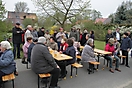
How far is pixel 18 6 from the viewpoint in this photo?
5359cm

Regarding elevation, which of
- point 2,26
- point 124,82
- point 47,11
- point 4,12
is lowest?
point 124,82

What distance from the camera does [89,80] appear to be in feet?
17.4

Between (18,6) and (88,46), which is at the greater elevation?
(18,6)

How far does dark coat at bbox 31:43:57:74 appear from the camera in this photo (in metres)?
4.16

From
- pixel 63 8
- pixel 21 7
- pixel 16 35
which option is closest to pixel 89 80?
pixel 16 35

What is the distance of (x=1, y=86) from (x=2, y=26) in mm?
5228

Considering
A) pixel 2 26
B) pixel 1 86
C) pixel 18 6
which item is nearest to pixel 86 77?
pixel 1 86

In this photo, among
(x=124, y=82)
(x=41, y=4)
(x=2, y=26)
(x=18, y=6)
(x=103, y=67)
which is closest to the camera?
(x=124, y=82)

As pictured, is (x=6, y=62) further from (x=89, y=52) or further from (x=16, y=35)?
(x=16, y=35)

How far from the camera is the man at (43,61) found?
4.16 meters

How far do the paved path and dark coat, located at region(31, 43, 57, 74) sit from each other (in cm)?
81

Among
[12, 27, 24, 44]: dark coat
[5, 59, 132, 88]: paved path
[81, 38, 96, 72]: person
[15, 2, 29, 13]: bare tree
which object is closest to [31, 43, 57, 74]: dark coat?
[5, 59, 132, 88]: paved path

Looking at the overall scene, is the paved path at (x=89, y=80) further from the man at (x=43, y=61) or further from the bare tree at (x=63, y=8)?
the bare tree at (x=63, y=8)

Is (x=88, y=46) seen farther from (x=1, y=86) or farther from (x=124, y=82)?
(x=1, y=86)
